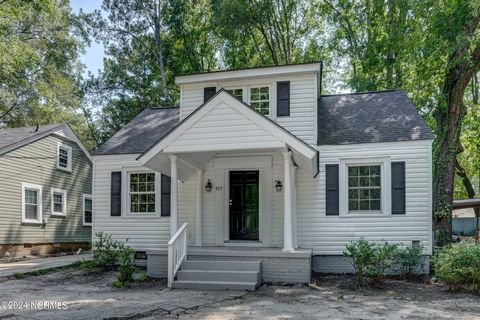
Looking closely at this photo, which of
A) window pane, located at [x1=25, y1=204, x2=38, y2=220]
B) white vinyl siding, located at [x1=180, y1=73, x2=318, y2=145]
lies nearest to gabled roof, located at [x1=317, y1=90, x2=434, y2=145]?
white vinyl siding, located at [x1=180, y1=73, x2=318, y2=145]

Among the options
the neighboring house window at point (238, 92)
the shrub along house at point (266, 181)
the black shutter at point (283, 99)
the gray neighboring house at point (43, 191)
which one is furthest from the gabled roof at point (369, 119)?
the gray neighboring house at point (43, 191)

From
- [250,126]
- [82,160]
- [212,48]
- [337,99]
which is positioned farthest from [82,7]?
[250,126]

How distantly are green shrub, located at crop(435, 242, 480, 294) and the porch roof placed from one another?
329 cm

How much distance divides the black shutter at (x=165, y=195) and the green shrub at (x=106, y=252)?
1.39 m

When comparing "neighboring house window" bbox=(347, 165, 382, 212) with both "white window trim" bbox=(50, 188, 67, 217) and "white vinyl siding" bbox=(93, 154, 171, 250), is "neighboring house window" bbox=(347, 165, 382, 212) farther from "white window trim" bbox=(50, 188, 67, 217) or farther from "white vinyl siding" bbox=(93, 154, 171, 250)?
"white window trim" bbox=(50, 188, 67, 217)

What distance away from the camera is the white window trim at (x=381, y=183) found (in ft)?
31.3

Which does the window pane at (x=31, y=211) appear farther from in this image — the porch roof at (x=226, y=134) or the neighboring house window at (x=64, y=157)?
the porch roof at (x=226, y=134)

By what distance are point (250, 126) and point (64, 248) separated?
12.5m

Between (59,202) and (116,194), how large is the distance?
7.26 meters

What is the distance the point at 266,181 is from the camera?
1029 centimetres

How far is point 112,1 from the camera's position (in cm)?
2238

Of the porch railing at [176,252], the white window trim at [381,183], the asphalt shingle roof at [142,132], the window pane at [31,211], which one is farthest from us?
the window pane at [31,211]

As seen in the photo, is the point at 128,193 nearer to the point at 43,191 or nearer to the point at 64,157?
the point at 43,191

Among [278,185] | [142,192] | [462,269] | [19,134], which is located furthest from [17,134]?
[462,269]
